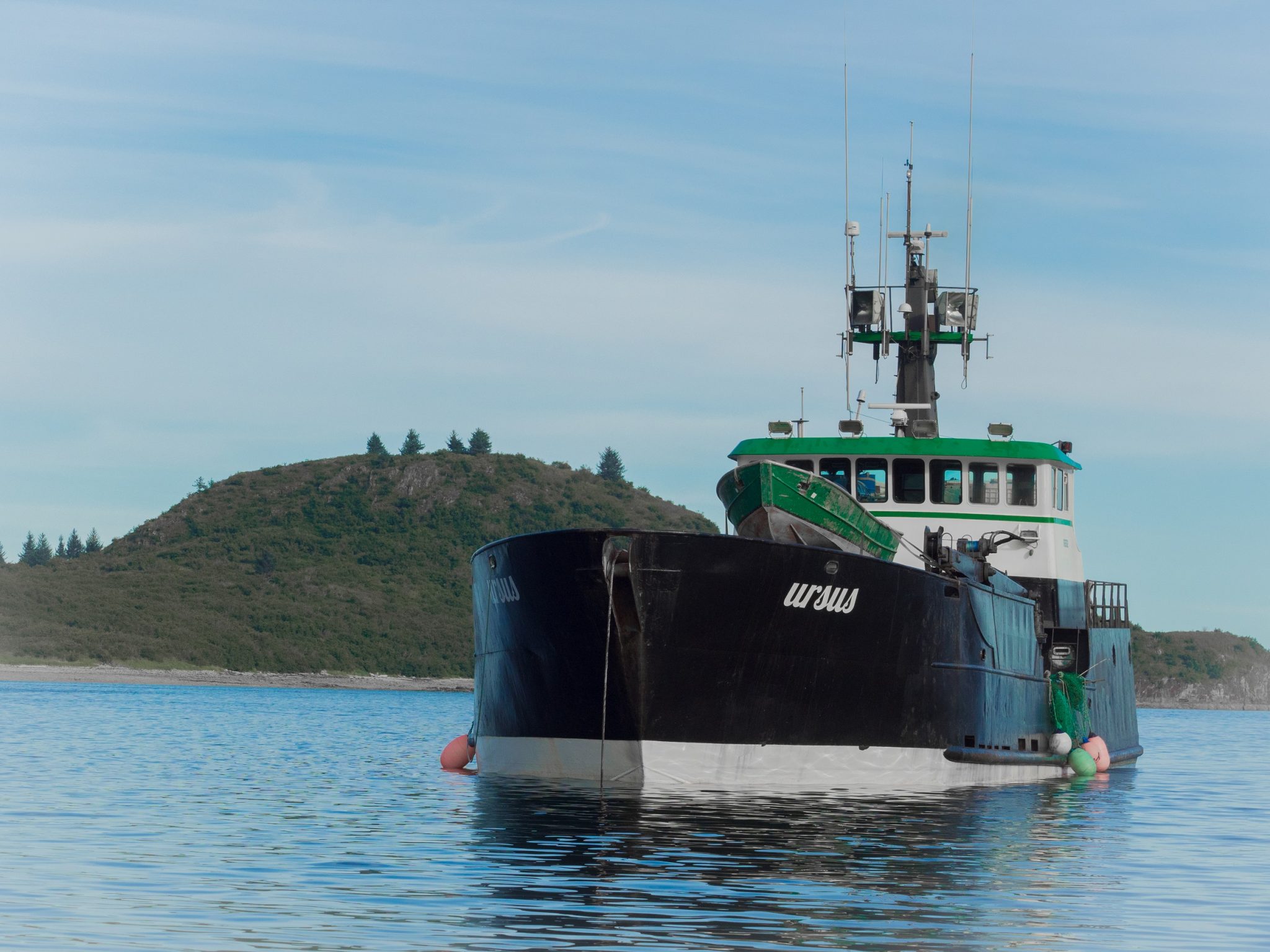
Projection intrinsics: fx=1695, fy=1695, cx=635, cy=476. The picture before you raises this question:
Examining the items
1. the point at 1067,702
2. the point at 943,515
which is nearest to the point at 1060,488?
the point at 943,515

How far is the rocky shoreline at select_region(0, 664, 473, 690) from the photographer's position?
138875 mm

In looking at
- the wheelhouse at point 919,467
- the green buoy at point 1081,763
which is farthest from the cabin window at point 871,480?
the green buoy at point 1081,763

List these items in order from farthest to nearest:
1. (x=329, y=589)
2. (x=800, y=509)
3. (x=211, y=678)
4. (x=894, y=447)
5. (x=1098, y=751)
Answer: (x=329, y=589)
(x=211, y=678)
(x=1098, y=751)
(x=894, y=447)
(x=800, y=509)

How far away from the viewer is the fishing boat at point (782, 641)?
21.9 metres

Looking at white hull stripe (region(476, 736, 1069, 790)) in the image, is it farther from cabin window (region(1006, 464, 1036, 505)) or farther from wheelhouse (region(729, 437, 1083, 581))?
cabin window (region(1006, 464, 1036, 505))

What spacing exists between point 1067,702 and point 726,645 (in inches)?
470

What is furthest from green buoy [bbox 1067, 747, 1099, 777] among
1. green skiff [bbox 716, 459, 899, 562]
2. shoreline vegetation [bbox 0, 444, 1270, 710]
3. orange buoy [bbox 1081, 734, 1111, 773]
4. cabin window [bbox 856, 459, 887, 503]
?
shoreline vegetation [bbox 0, 444, 1270, 710]

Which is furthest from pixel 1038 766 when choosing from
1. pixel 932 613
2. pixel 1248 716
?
pixel 1248 716

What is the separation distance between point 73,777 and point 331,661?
128872mm

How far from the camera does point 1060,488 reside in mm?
32188

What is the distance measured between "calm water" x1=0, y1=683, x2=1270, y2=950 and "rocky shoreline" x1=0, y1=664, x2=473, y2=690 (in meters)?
114

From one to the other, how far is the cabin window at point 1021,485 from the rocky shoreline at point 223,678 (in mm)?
118268

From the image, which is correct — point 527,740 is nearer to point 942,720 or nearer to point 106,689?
point 942,720

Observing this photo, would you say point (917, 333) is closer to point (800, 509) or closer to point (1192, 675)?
point (800, 509)
